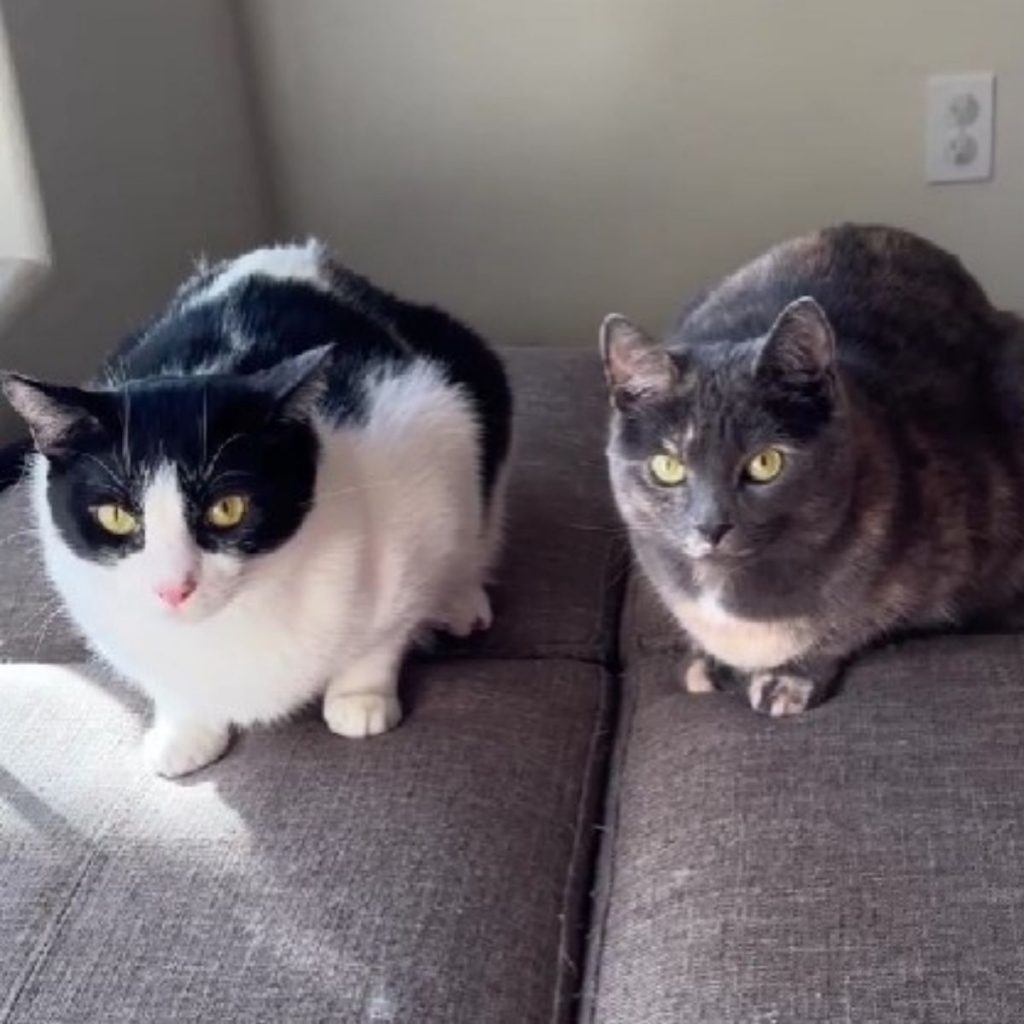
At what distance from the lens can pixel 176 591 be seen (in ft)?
4.26

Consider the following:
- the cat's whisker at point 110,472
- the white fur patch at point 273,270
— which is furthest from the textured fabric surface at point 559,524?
the cat's whisker at point 110,472

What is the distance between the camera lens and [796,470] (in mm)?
1383

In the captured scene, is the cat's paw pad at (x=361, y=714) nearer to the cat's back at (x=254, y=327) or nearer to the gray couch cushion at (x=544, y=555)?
the gray couch cushion at (x=544, y=555)

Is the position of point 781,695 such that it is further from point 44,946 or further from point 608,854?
point 44,946

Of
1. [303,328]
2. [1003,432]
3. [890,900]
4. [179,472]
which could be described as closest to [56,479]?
[179,472]

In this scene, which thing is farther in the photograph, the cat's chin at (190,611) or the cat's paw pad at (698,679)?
the cat's paw pad at (698,679)

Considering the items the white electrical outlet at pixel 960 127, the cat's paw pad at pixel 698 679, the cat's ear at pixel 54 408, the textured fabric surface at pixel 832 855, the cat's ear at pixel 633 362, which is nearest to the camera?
the textured fabric surface at pixel 832 855

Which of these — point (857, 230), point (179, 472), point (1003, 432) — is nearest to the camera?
point (179, 472)

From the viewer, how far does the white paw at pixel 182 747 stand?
1.46m

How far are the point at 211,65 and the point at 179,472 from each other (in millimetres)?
1197

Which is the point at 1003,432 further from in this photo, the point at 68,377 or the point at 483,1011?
the point at 68,377

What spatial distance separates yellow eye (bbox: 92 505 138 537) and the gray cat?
41 cm

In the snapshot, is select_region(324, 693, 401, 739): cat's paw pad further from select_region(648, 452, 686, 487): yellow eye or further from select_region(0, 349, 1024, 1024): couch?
select_region(648, 452, 686, 487): yellow eye

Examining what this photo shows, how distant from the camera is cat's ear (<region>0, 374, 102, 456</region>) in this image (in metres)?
1.29
